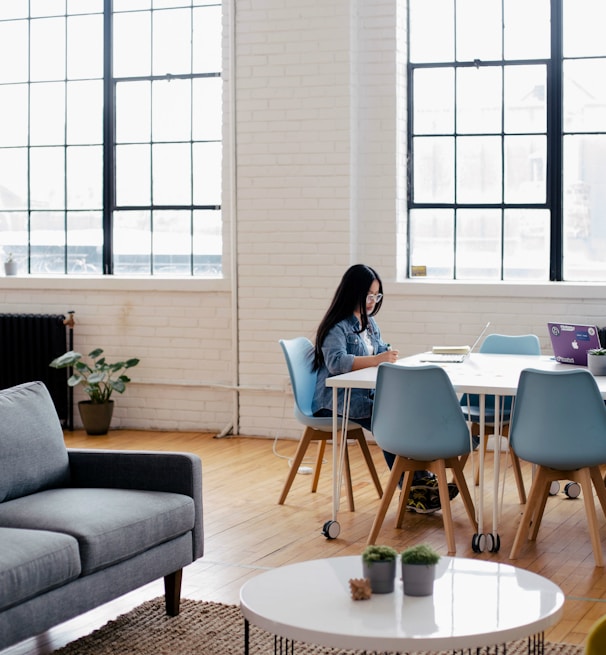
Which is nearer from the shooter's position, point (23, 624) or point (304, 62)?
point (23, 624)

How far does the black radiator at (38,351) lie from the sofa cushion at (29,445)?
4100 millimetres

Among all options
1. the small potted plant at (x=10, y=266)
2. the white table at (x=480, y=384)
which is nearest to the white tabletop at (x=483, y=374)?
the white table at (x=480, y=384)

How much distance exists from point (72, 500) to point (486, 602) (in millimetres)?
1573

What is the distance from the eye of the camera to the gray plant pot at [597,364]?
16.6 feet

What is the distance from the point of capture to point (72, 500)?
372cm

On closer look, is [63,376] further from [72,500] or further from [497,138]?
[72,500]

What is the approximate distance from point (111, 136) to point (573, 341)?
4.37 meters

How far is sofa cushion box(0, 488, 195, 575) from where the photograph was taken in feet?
11.2

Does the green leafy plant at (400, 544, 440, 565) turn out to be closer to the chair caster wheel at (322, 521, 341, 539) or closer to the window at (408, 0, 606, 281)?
the chair caster wheel at (322, 521, 341, 539)

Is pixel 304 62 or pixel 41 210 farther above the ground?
pixel 304 62

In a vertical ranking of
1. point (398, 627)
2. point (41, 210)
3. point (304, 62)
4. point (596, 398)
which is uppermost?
point (304, 62)

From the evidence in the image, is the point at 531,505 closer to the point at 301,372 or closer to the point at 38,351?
the point at 301,372

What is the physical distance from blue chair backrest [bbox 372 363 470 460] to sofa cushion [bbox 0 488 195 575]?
1155 mm

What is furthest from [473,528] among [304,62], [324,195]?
[304,62]
